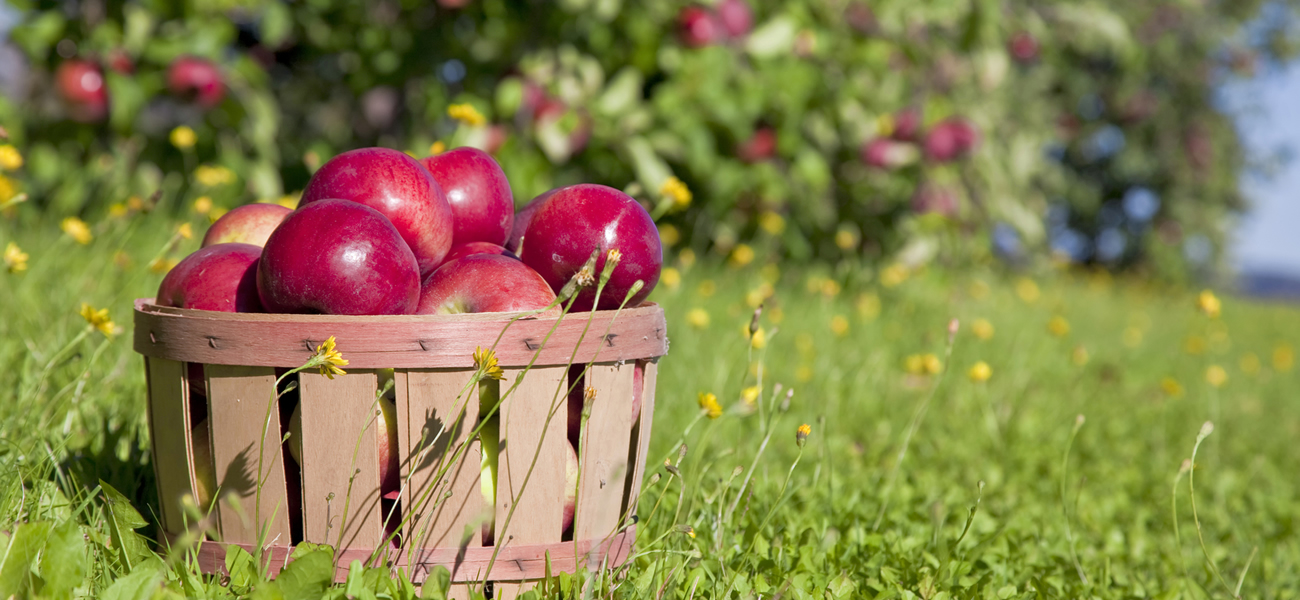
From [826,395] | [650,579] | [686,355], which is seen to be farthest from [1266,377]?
[650,579]

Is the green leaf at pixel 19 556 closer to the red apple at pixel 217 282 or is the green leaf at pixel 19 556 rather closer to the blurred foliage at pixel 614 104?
the red apple at pixel 217 282

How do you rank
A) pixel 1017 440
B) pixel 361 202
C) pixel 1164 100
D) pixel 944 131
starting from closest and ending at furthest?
pixel 361 202
pixel 1017 440
pixel 944 131
pixel 1164 100

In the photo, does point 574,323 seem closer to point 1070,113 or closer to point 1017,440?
point 1017,440

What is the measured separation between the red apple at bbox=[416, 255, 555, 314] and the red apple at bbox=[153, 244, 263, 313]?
0.24m

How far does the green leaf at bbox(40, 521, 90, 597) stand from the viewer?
1.14 meters

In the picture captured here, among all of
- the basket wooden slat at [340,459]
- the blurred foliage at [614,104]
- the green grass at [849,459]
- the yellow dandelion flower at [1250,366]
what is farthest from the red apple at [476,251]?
the yellow dandelion flower at [1250,366]

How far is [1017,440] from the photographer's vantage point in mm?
2873

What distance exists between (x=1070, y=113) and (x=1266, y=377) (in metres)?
8.37

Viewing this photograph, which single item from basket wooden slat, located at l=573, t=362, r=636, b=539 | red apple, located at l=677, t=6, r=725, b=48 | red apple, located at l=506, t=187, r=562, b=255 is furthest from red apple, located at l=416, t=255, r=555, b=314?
red apple, located at l=677, t=6, r=725, b=48

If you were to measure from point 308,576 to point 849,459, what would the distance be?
152 centimetres

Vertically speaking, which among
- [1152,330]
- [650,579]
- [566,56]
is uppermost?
[566,56]

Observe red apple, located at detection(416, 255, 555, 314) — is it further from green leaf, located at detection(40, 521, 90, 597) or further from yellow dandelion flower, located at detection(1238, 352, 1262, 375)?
yellow dandelion flower, located at detection(1238, 352, 1262, 375)

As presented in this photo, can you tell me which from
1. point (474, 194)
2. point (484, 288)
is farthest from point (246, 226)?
point (484, 288)

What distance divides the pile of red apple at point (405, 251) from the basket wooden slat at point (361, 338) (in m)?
0.07
